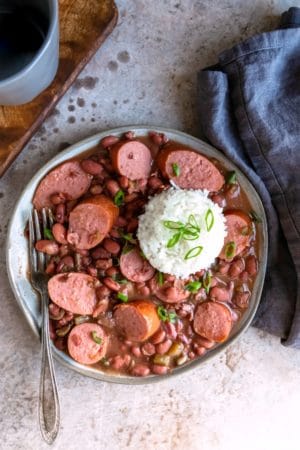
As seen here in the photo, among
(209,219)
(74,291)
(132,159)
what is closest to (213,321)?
(209,219)

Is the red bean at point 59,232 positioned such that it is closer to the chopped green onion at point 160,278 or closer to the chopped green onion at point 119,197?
the chopped green onion at point 119,197

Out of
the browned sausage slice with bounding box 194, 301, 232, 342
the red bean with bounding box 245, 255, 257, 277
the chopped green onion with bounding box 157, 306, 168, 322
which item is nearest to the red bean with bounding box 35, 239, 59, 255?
the chopped green onion with bounding box 157, 306, 168, 322

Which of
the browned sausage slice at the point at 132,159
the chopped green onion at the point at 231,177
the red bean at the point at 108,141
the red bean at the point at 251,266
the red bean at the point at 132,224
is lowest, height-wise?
the red bean at the point at 251,266

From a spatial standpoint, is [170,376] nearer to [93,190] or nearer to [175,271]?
[175,271]

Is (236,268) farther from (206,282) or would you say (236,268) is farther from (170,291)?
(170,291)

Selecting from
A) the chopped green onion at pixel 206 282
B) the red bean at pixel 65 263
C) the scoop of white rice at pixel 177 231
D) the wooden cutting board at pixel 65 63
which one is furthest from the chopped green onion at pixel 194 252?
the wooden cutting board at pixel 65 63

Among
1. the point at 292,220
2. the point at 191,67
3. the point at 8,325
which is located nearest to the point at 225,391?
the point at 292,220
